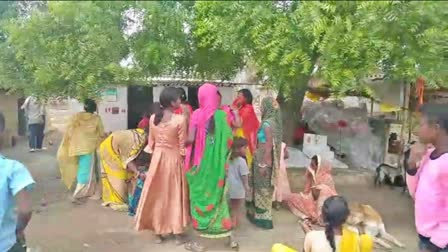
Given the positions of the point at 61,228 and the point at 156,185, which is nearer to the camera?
the point at 156,185

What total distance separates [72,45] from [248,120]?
275cm

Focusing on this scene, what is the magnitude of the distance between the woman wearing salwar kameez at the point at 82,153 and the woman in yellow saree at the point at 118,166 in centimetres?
42

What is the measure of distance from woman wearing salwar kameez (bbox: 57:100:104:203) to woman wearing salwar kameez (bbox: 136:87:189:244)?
203 centimetres

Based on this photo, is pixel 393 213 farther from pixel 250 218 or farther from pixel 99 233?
pixel 99 233

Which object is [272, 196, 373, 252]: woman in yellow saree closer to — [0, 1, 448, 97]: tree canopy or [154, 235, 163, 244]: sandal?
[0, 1, 448, 97]: tree canopy

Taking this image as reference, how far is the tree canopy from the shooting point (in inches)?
119

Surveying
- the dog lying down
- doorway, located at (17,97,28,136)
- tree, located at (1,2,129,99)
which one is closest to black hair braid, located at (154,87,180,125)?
tree, located at (1,2,129,99)

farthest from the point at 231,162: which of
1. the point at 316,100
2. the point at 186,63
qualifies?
the point at 316,100

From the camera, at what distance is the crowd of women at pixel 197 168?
15.0 ft

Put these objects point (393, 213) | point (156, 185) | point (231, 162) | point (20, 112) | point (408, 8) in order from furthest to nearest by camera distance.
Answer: point (20, 112) < point (393, 213) < point (231, 162) < point (156, 185) < point (408, 8)

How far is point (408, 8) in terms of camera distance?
292 centimetres

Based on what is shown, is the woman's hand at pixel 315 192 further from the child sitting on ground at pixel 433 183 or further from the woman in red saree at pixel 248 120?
the child sitting on ground at pixel 433 183

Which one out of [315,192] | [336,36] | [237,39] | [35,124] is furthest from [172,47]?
[35,124]

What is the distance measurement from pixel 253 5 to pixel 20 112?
10.7 meters
